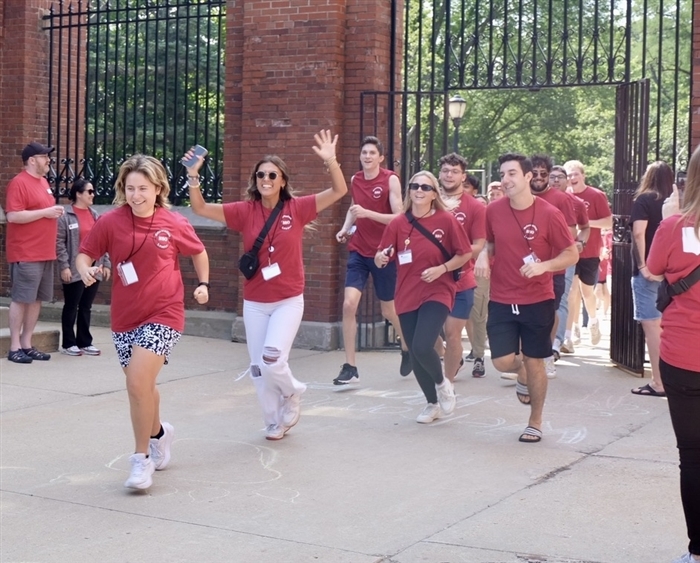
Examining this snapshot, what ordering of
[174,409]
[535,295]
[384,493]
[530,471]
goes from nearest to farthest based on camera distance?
[384,493] → [530,471] → [535,295] → [174,409]

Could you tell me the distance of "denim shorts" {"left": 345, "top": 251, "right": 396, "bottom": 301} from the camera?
30.1 feet

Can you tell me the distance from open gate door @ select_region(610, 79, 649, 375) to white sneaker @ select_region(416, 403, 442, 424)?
2.86 meters

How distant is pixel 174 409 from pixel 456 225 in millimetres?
2532

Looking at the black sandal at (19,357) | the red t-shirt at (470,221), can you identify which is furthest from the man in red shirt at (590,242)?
the black sandal at (19,357)

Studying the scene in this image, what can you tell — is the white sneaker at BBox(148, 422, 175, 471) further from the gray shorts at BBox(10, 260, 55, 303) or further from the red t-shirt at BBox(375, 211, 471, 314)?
the gray shorts at BBox(10, 260, 55, 303)

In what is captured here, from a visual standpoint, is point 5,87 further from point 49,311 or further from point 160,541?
point 160,541

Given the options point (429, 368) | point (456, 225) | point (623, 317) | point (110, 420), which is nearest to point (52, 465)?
point (110, 420)

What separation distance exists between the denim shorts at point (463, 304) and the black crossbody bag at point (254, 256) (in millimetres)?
2179

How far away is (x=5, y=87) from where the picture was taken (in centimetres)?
1348

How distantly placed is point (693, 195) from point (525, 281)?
261cm

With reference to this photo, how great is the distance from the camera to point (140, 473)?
18.8 ft

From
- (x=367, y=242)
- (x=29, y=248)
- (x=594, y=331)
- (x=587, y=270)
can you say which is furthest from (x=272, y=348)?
(x=594, y=331)

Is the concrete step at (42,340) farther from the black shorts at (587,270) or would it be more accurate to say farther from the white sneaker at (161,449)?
the black shorts at (587,270)

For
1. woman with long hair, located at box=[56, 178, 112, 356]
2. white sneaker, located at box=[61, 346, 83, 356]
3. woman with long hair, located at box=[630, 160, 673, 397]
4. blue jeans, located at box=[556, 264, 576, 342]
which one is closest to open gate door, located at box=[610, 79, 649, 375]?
blue jeans, located at box=[556, 264, 576, 342]
